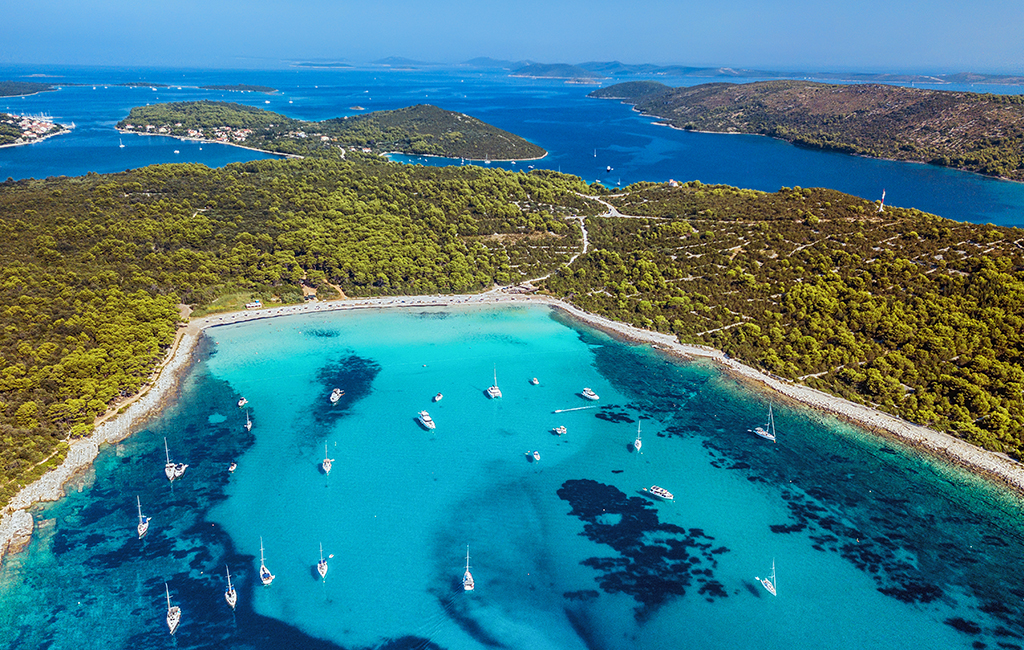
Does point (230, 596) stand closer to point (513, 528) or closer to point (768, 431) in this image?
point (513, 528)

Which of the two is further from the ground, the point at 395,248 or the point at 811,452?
the point at 395,248

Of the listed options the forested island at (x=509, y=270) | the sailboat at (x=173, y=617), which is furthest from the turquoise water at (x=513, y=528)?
the forested island at (x=509, y=270)

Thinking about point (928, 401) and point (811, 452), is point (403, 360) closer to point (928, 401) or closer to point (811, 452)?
point (811, 452)

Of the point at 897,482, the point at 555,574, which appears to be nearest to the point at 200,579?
the point at 555,574

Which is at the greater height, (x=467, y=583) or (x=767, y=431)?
(x=767, y=431)

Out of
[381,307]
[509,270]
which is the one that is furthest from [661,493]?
[509,270]

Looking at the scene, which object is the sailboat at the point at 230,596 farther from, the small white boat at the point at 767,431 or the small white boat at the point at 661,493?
the small white boat at the point at 767,431
